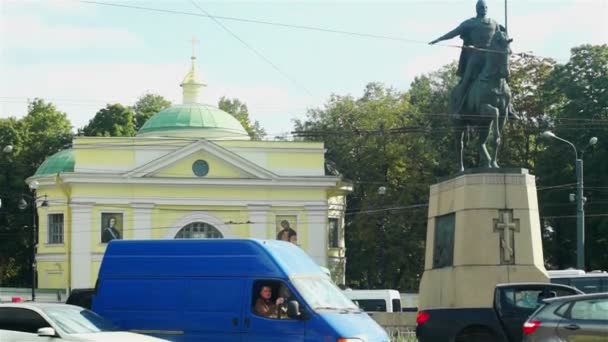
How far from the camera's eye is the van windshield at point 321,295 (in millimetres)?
20792

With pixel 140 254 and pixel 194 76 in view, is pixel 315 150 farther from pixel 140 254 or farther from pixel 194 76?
pixel 140 254

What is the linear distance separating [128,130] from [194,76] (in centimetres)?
905

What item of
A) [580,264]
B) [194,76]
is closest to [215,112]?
[194,76]

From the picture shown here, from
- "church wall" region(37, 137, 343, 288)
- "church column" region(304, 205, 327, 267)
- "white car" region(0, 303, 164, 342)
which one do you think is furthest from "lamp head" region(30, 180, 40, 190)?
"white car" region(0, 303, 164, 342)

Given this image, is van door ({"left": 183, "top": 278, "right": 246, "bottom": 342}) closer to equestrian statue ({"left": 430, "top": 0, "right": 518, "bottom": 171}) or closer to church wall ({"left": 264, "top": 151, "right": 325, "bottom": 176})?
equestrian statue ({"left": 430, "top": 0, "right": 518, "bottom": 171})

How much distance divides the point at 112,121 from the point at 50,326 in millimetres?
71977

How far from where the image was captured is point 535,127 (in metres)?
67.2

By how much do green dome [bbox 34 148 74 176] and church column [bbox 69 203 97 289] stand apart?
3.51 metres

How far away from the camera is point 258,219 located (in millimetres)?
73375

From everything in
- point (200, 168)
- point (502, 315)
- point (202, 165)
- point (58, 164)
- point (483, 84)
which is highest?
point (58, 164)


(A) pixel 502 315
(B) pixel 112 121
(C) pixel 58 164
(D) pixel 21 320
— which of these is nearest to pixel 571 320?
(A) pixel 502 315

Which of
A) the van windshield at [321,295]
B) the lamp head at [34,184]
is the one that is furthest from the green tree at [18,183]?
the van windshield at [321,295]

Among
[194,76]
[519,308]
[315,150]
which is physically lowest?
[519,308]

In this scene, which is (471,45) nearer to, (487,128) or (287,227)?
(487,128)
